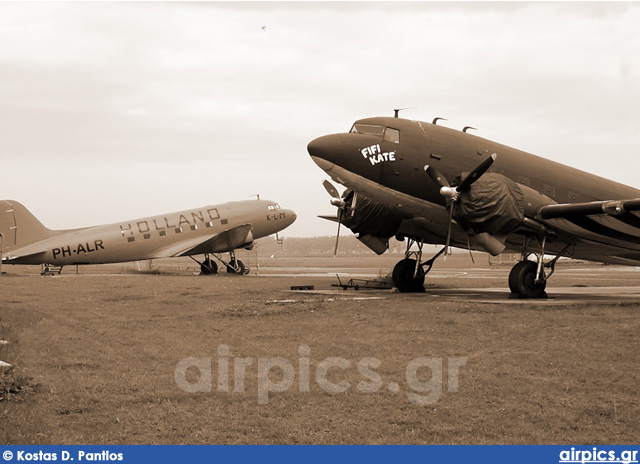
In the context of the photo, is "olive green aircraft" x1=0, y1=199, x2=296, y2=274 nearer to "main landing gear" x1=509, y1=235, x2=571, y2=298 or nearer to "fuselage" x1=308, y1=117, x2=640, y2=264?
"fuselage" x1=308, y1=117, x2=640, y2=264

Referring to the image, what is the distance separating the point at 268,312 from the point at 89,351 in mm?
6947

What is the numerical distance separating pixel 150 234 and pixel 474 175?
3000 centimetres

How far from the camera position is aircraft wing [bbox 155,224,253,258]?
47.0 meters

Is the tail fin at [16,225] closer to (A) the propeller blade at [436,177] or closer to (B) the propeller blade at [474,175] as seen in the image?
(A) the propeller blade at [436,177]

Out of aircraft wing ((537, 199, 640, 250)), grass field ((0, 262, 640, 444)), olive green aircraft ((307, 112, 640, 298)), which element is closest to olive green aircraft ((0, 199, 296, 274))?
olive green aircraft ((307, 112, 640, 298))

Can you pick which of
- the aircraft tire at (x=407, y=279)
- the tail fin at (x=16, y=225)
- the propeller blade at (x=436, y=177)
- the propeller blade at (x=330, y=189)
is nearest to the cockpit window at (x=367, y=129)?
the propeller blade at (x=436, y=177)

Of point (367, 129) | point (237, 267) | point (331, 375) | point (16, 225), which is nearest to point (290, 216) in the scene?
point (237, 267)

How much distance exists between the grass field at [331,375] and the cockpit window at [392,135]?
656cm

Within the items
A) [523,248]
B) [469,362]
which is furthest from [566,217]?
[469,362]

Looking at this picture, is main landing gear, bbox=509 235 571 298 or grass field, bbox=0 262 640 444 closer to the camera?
grass field, bbox=0 262 640 444

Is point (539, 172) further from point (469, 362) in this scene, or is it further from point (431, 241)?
point (469, 362)

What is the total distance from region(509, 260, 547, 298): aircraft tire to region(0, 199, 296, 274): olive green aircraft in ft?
89.8

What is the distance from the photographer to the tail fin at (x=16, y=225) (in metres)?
43.1

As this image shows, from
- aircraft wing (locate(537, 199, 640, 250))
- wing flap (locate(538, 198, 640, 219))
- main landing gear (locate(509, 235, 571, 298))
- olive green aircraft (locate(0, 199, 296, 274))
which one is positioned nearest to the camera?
wing flap (locate(538, 198, 640, 219))
